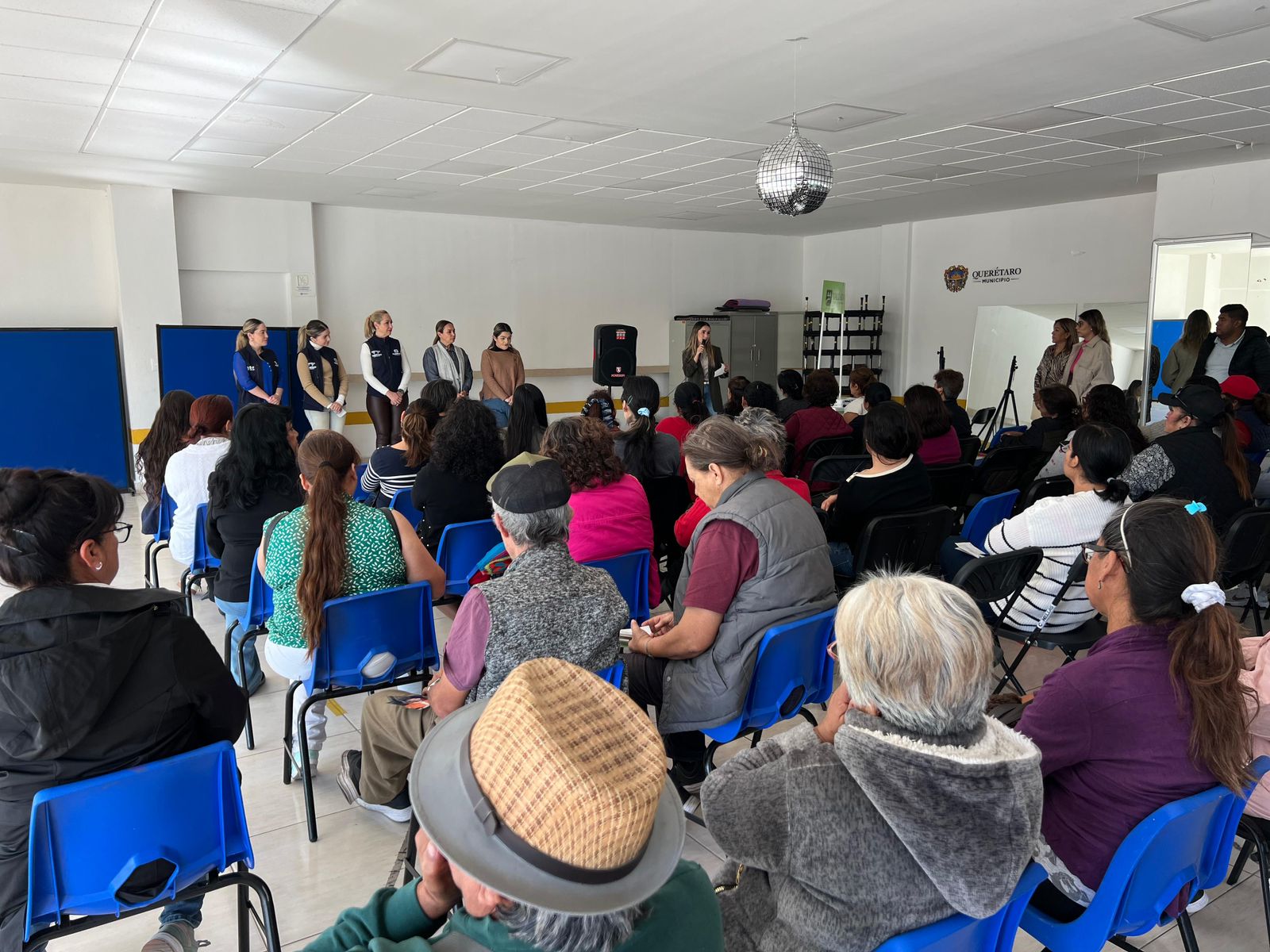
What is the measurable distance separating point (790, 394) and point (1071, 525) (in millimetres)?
3988

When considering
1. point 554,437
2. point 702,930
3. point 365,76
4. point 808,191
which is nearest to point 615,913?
point 702,930

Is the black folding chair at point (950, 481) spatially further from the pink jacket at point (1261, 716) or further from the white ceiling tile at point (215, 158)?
the white ceiling tile at point (215, 158)

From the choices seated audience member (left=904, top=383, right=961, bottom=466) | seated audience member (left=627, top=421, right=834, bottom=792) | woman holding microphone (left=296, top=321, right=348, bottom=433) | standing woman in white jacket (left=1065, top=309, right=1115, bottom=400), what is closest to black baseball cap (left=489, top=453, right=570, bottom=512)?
seated audience member (left=627, top=421, right=834, bottom=792)

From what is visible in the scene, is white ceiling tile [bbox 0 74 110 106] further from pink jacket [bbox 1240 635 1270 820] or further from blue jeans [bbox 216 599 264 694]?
pink jacket [bbox 1240 635 1270 820]

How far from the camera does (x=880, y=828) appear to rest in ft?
4.08

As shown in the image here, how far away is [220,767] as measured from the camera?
1.76 meters

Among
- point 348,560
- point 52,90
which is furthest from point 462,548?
point 52,90

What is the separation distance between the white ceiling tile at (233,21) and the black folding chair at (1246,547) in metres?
4.50

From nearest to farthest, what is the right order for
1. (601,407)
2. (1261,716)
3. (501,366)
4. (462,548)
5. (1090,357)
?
1. (1261,716)
2. (462,548)
3. (601,407)
4. (1090,357)
5. (501,366)

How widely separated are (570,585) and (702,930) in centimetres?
108

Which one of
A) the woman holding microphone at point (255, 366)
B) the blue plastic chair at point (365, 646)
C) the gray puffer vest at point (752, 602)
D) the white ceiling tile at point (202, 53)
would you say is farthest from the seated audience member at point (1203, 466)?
the woman holding microphone at point (255, 366)

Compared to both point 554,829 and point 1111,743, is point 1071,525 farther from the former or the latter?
point 554,829

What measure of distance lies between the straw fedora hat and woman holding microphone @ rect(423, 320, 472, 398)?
8532mm

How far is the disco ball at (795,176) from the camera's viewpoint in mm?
4570
